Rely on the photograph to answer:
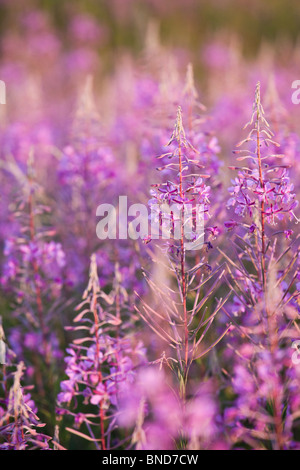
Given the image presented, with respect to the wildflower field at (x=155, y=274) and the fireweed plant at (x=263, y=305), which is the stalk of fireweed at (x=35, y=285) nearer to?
the wildflower field at (x=155, y=274)

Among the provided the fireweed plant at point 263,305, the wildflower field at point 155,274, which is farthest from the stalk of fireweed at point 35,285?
the fireweed plant at point 263,305

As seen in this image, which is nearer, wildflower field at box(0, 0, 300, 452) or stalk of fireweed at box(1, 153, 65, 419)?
wildflower field at box(0, 0, 300, 452)

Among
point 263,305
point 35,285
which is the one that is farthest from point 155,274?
point 35,285

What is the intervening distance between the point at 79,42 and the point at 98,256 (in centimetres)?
976

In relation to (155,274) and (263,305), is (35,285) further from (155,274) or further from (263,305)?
(263,305)

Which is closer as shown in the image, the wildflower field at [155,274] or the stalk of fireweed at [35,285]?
the wildflower field at [155,274]

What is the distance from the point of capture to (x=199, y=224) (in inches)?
74.9

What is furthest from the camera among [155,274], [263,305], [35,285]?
[35,285]

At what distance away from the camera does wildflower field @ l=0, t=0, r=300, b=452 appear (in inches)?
74.0

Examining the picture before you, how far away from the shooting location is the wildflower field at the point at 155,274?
188 cm

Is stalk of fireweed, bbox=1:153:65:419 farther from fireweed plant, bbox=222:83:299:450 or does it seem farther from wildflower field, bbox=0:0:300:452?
fireweed plant, bbox=222:83:299:450

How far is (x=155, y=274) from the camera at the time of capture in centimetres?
224

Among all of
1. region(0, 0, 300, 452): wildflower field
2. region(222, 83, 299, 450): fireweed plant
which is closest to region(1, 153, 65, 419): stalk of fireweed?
region(0, 0, 300, 452): wildflower field
